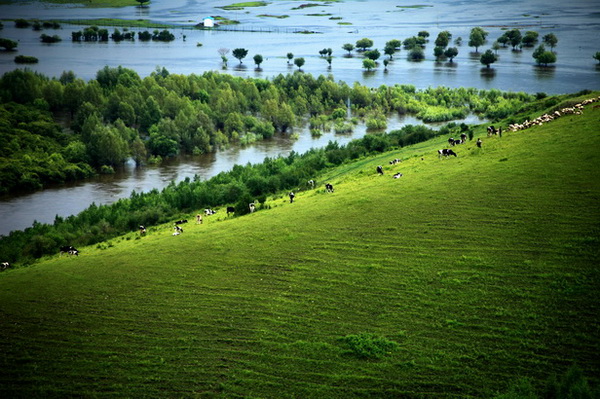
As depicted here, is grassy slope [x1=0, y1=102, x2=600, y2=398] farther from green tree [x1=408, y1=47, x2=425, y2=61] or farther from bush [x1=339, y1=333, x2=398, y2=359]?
green tree [x1=408, y1=47, x2=425, y2=61]

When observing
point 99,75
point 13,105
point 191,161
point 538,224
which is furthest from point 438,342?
point 99,75

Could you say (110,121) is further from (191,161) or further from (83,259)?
(83,259)

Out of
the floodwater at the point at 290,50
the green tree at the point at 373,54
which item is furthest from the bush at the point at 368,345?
the green tree at the point at 373,54

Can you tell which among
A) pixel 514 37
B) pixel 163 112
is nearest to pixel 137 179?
pixel 163 112

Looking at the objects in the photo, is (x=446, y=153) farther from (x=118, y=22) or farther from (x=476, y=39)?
(x=118, y=22)

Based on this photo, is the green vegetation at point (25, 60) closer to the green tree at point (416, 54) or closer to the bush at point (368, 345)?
the green tree at point (416, 54)

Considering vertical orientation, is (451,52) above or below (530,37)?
below

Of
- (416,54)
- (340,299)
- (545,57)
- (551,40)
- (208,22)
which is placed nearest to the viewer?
(340,299)
